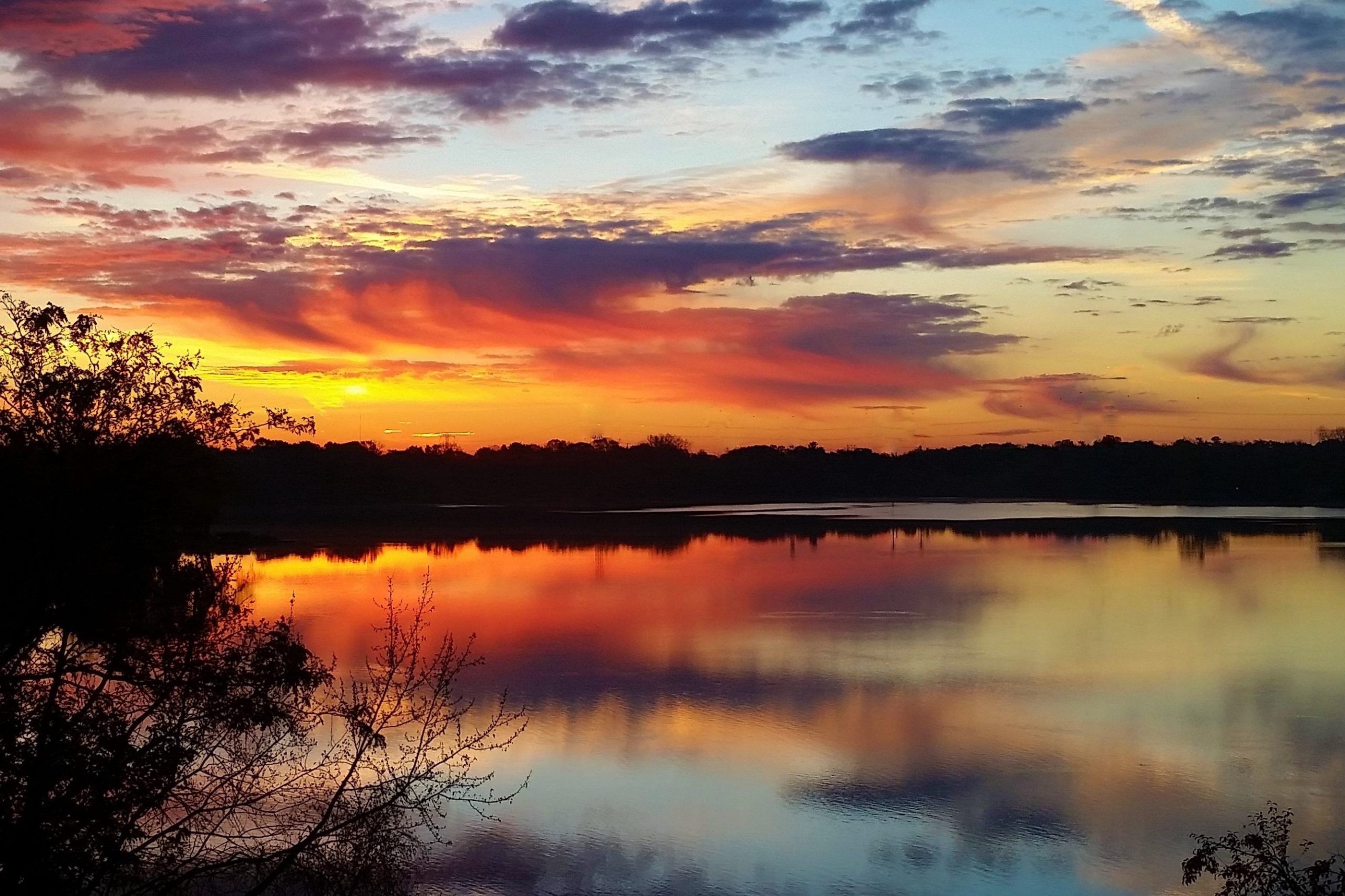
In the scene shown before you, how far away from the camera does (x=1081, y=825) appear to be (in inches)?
455

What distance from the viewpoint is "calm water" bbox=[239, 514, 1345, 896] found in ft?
35.5

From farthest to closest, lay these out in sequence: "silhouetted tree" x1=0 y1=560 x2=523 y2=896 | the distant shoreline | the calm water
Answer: the distant shoreline
the calm water
"silhouetted tree" x1=0 y1=560 x2=523 y2=896

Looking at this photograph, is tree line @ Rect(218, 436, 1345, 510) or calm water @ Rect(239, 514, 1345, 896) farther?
tree line @ Rect(218, 436, 1345, 510)

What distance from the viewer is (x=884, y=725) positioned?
15.6m

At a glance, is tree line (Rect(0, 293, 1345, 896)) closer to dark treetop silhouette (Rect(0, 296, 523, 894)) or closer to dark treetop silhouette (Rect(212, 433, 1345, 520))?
dark treetop silhouette (Rect(0, 296, 523, 894))

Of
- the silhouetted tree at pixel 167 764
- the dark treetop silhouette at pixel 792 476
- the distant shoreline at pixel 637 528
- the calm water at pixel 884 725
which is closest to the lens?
the silhouetted tree at pixel 167 764

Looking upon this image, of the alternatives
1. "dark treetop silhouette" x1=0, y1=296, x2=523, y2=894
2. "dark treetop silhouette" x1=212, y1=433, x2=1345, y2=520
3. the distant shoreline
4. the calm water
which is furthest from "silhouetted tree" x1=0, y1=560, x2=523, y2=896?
"dark treetop silhouette" x1=212, y1=433, x2=1345, y2=520

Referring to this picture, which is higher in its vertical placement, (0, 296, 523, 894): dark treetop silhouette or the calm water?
(0, 296, 523, 894): dark treetop silhouette

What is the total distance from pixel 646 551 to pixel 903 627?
20.1 m

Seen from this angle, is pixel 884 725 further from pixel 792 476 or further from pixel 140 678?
pixel 792 476

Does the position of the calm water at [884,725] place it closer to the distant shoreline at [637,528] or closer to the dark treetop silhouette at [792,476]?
the distant shoreline at [637,528]

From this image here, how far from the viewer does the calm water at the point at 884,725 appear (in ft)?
35.5

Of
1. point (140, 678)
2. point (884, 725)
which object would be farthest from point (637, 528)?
point (140, 678)

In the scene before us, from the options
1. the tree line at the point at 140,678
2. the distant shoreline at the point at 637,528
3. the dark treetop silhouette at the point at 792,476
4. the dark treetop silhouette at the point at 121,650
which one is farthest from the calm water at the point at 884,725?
the dark treetop silhouette at the point at 792,476
